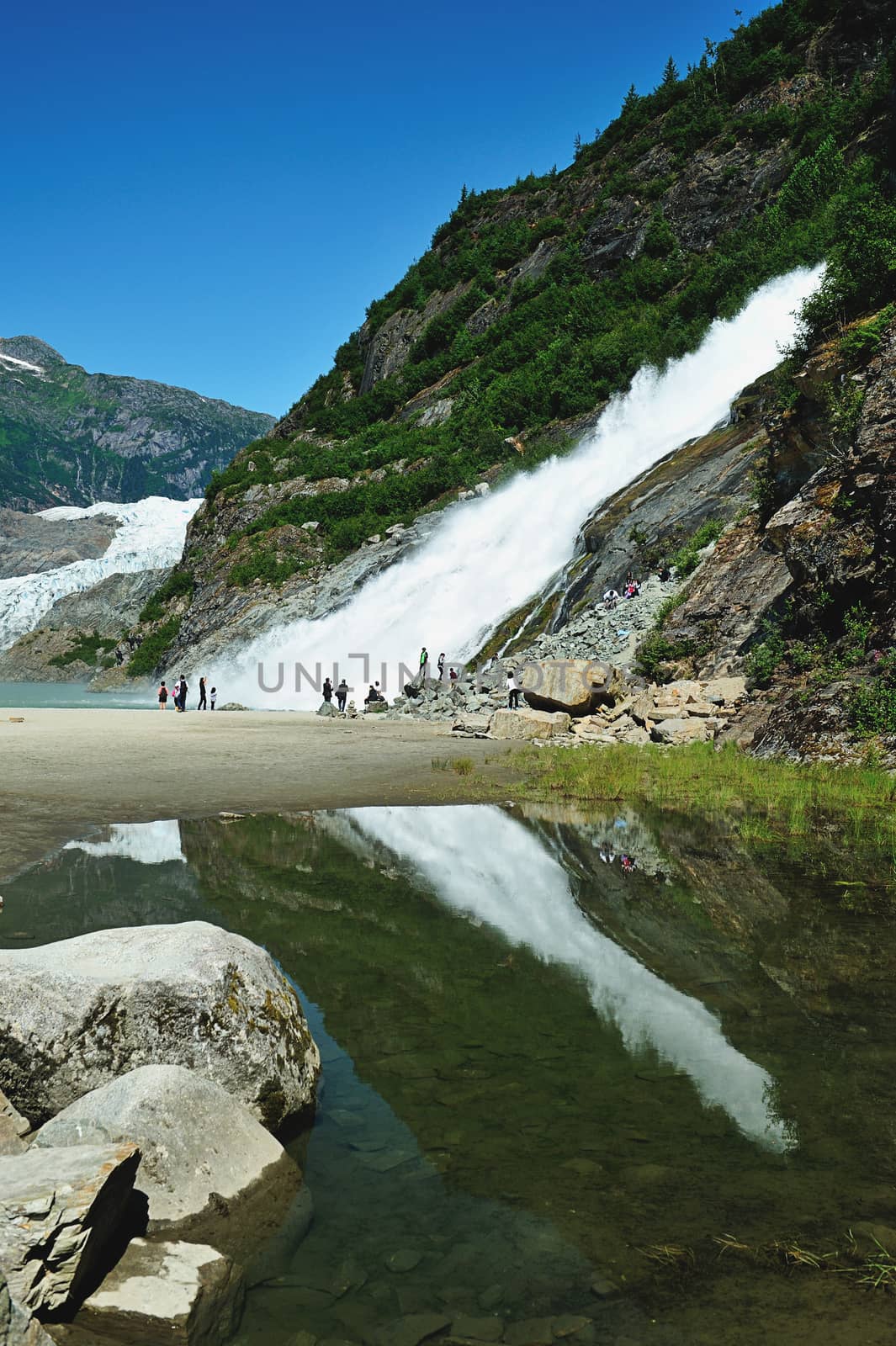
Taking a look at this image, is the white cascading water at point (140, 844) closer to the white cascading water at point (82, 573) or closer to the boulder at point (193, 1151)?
the boulder at point (193, 1151)

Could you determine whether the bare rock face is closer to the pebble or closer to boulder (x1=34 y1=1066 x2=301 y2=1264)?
boulder (x1=34 y1=1066 x2=301 y2=1264)

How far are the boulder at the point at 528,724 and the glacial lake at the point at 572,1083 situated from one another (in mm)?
13926

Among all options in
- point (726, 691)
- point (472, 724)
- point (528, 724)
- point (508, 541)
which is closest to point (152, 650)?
point (508, 541)

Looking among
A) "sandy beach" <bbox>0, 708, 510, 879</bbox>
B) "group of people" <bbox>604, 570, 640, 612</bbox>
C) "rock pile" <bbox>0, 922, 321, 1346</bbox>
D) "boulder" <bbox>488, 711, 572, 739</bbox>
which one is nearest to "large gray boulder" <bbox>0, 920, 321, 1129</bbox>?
"rock pile" <bbox>0, 922, 321, 1346</bbox>

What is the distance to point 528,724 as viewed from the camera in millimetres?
24938

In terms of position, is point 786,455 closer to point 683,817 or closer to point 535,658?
point 535,658

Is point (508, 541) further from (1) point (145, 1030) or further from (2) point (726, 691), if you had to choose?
(1) point (145, 1030)

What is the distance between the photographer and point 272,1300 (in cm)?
325

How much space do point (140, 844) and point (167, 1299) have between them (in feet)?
27.9

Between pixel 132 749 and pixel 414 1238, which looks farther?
pixel 132 749

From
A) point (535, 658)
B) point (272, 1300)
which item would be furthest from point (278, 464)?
point (272, 1300)

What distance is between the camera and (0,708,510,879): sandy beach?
13.2 meters

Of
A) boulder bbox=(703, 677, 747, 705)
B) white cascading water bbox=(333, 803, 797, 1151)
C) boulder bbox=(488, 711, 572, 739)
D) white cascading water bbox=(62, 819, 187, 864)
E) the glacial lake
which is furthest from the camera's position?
boulder bbox=(488, 711, 572, 739)

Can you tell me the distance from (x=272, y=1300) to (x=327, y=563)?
58.7 metres
